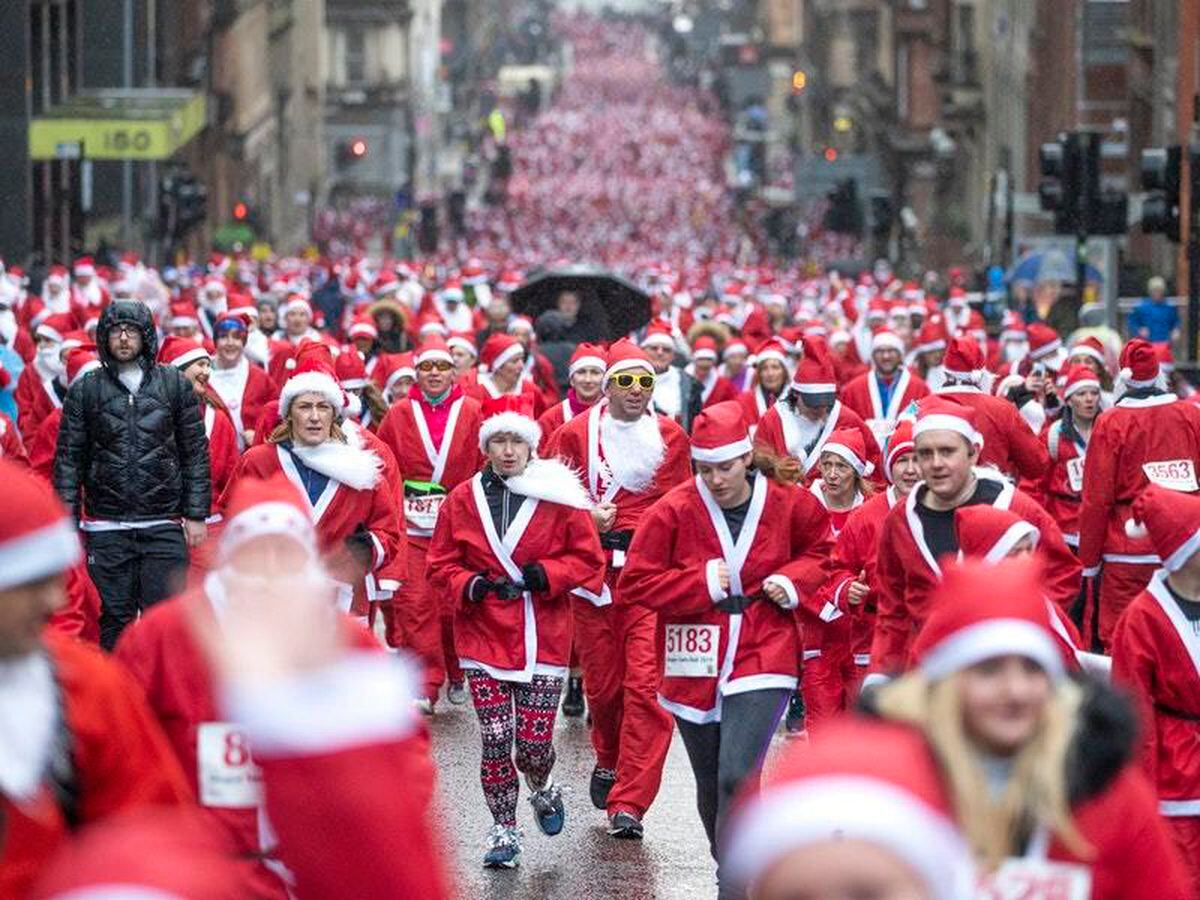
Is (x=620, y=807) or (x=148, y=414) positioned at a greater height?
(x=148, y=414)

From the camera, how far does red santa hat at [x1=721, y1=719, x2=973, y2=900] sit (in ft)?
13.0

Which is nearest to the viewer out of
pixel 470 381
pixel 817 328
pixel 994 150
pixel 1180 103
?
pixel 470 381

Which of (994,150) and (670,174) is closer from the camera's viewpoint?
(994,150)

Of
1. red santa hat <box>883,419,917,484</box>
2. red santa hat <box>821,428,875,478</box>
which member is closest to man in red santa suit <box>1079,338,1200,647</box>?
red santa hat <box>821,428,875,478</box>

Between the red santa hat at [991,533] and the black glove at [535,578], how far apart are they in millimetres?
2927

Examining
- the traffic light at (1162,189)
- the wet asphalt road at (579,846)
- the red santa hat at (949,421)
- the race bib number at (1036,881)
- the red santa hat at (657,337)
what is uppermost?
the traffic light at (1162,189)

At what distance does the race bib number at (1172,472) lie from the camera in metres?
13.4

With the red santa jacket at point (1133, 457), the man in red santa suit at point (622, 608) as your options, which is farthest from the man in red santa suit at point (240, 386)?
the red santa jacket at point (1133, 457)

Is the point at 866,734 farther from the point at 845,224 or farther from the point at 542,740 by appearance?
the point at 845,224

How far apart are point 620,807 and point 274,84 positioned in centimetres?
8389

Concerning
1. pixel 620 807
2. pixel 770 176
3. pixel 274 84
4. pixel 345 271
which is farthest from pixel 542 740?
pixel 770 176

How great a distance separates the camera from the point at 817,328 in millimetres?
24359

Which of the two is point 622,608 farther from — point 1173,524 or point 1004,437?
point 1173,524

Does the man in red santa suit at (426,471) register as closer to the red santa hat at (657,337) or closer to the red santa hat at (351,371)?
the red santa hat at (351,371)
